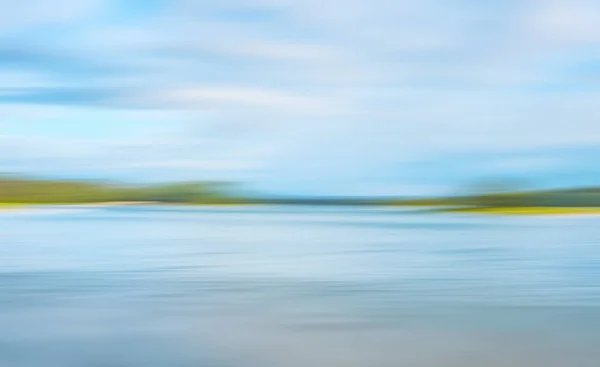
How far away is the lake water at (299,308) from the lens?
310 centimetres

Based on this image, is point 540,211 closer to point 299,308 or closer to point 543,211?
point 543,211

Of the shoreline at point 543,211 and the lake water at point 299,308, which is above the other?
the shoreline at point 543,211

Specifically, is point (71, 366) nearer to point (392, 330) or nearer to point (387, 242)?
point (392, 330)

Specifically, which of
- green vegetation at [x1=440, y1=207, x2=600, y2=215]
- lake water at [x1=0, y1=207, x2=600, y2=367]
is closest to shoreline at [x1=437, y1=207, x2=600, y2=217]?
green vegetation at [x1=440, y1=207, x2=600, y2=215]

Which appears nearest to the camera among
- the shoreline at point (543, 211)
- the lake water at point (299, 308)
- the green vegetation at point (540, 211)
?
the lake water at point (299, 308)

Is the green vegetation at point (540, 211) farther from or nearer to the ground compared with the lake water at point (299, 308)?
farther from the ground

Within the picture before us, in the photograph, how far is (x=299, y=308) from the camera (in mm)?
4117

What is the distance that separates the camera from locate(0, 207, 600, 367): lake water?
3.10 meters

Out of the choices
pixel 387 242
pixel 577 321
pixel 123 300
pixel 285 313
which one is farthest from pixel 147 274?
pixel 387 242

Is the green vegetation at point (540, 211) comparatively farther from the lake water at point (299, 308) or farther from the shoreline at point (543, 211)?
the lake water at point (299, 308)

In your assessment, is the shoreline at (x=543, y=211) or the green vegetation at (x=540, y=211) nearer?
the shoreline at (x=543, y=211)

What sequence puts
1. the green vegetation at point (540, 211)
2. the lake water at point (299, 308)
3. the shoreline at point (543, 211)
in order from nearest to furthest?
the lake water at point (299, 308), the shoreline at point (543, 211), the green vegetation at point (540, 211)

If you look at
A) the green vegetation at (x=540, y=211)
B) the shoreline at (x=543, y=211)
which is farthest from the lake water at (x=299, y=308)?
the green vegetation at (x=540, y=211)

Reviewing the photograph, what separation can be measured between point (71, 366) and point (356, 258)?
156 inches
